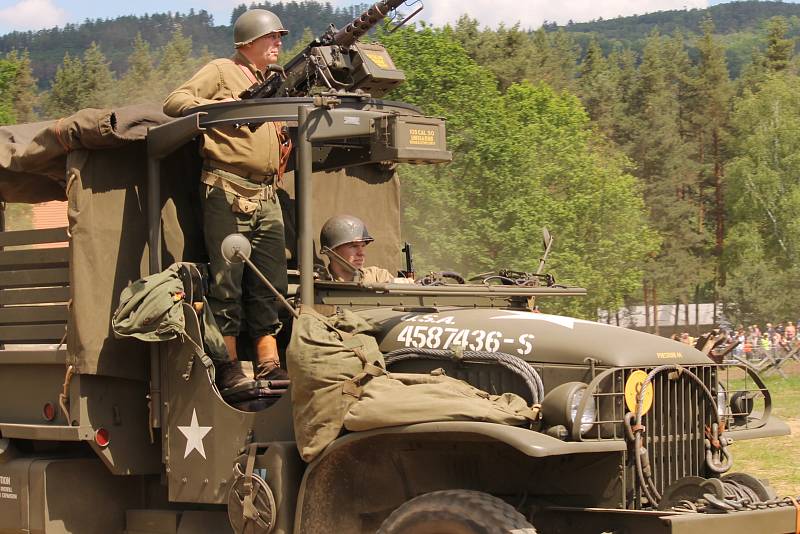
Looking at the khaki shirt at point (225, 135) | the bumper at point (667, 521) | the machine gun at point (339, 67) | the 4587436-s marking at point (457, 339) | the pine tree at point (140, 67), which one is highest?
the pine tree at point (140, 67)

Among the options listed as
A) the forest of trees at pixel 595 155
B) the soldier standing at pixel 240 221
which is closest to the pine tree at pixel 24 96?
the forest of trees at pixel 595 155

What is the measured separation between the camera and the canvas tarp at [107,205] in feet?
21.0

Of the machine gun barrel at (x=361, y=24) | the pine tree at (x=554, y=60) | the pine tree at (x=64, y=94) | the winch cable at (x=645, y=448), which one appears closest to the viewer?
the winch cable at (x=645, y=448)

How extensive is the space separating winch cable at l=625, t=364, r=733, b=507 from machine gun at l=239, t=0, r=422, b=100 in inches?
82.1

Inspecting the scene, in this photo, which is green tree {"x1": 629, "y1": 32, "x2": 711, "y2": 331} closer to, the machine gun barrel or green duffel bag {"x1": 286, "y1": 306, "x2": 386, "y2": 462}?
the machine gun barrel

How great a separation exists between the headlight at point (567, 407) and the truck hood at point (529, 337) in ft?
0.81

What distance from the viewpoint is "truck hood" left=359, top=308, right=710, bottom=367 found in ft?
18.0

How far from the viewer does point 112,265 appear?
655cm

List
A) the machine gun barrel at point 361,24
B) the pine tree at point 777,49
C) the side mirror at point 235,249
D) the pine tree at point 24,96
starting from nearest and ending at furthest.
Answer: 1. the side mirror at point 235,249
2. the machine gun barrel at point 361,24
3. the pine tree at point 24,96
4. the pine tree at point 777,49

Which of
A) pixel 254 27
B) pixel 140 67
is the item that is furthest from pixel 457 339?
pixel 140 67

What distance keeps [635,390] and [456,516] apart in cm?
95

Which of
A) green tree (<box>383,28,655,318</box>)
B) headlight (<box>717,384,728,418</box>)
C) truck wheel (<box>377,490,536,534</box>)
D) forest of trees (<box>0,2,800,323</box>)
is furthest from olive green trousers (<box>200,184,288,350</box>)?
forest of trees (<box>0,2,800,323</box>)

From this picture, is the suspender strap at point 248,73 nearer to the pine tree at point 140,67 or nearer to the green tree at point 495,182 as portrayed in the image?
the green tree at point 495,182

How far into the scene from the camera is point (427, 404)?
5.18m
